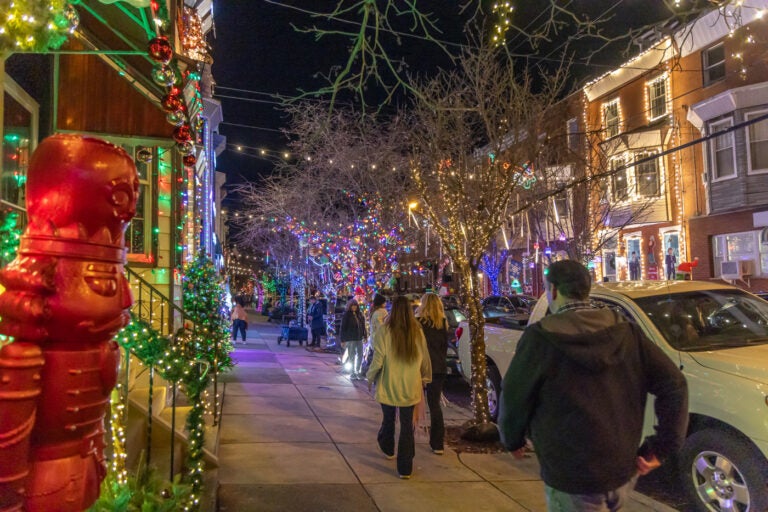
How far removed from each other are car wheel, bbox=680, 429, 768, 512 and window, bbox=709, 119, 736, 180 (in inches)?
667

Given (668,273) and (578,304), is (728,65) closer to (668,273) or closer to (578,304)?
(668,273)

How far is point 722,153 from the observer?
19.1 m

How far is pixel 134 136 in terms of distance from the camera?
7.29 m

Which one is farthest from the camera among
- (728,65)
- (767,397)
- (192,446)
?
(728,65)

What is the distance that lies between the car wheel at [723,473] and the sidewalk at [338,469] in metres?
0.55

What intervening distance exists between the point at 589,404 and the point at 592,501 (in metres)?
0.39

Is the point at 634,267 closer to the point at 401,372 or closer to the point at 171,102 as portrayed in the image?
the point at 401,372

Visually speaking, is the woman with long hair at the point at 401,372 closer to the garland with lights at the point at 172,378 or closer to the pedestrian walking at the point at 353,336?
the garland with lights at the point at 172,378

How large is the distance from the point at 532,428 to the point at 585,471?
0.26 metres

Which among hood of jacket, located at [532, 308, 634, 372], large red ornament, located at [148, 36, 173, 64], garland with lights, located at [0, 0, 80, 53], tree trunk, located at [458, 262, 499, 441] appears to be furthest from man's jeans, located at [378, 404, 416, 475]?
garland with lights, located at [0, 0, 80, 53]

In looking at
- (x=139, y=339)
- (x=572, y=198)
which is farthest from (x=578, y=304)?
(x=572, y=198)

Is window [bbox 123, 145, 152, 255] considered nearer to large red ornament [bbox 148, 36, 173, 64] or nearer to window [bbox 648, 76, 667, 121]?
large red ornament [bbox 148, 36, 173, 64]

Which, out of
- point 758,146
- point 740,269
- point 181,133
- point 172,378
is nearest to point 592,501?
point 172,378

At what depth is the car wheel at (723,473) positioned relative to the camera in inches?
163
